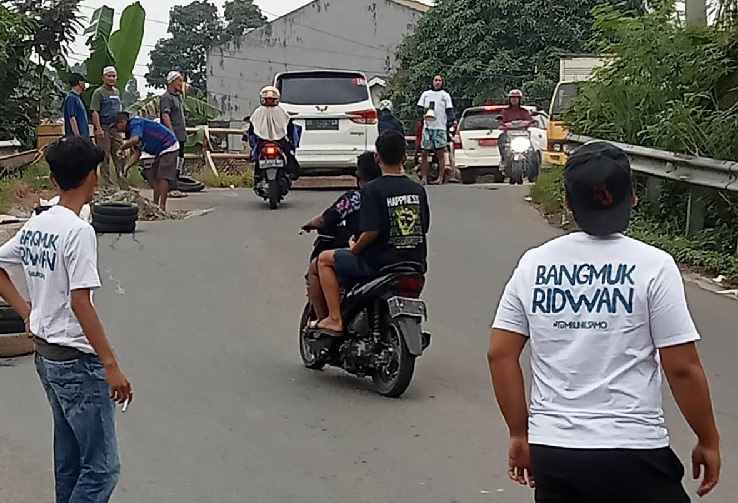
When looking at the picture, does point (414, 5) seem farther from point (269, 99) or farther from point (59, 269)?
point (59, 269)

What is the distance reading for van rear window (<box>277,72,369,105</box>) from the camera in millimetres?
19656

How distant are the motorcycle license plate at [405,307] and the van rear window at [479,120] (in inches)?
655

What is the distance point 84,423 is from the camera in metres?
4.69

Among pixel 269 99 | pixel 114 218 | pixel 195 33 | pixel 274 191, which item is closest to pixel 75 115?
pixel 269 99

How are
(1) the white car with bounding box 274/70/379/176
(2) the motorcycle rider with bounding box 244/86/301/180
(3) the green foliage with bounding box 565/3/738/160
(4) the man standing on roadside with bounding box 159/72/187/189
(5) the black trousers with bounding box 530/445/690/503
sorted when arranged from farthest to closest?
(1) the white car with bounding box 274/70/379/176 → (4) the man standing on roadside with bounding box 159/72/187/189 → (2) the motorcycle rider with bounding box 244/86/301/180 → (3) the green foliage with bounding box 565/3/738/160 → (5) the black trousers with bounding box 530/445/690/503

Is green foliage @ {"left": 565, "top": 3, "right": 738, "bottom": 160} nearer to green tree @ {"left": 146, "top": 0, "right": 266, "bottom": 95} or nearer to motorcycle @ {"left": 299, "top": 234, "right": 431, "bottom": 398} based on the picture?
motorcycle @ {"left": 299, "top": 234, "right": 431, "bottom": 398}

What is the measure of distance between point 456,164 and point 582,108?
8.27m

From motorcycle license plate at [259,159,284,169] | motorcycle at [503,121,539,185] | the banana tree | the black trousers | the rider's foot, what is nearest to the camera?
the black trousers

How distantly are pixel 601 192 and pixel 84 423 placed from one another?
230 cm

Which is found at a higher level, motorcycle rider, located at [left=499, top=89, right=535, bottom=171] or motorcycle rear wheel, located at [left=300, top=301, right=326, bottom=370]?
motorcycle rider, located at [left=499, top=89, right=535, bottom=171]

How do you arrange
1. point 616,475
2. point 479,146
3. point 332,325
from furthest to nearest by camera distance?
point 479,146
point 332,325
point 616,475

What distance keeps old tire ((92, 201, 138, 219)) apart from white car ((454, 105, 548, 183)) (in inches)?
414

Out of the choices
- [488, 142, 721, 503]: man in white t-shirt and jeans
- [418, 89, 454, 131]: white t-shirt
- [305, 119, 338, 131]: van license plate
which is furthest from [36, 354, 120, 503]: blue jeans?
[418, 89, 454, 131]: white t-shirt

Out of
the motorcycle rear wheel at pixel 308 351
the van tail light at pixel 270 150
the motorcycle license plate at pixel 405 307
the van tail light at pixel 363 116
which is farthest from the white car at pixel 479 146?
the motorcycle license plate at pixel 405 307
